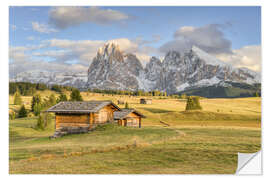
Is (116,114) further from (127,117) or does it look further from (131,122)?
(131,122)

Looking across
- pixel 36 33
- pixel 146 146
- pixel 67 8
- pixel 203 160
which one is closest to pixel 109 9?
pixel 67 8

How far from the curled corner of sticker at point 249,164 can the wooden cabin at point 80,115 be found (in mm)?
17273

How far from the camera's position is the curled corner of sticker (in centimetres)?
1564

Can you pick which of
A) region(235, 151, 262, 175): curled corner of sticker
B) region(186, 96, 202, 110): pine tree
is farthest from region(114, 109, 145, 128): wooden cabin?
region(235, 151, 262, 175): curled corner of sticker

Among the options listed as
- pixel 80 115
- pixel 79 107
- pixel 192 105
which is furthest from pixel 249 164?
pixel 192 105

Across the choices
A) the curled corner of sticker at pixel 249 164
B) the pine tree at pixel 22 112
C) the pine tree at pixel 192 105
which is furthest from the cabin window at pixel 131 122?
the pine tree at pixel 22 112

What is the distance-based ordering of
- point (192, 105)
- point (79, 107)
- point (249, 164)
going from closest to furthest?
1. point (249, 164)
2. point (79, 107)
3. point (192, 105)

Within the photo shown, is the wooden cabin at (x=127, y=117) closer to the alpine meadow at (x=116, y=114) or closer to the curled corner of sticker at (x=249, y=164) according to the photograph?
the alpine meadow at (x=116, y=114)

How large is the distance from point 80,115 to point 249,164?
1994cm

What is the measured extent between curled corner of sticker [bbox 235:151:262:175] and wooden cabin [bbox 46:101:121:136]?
17273mm

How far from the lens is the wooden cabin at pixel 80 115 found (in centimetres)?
2916

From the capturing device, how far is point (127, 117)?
39812 millimetres
